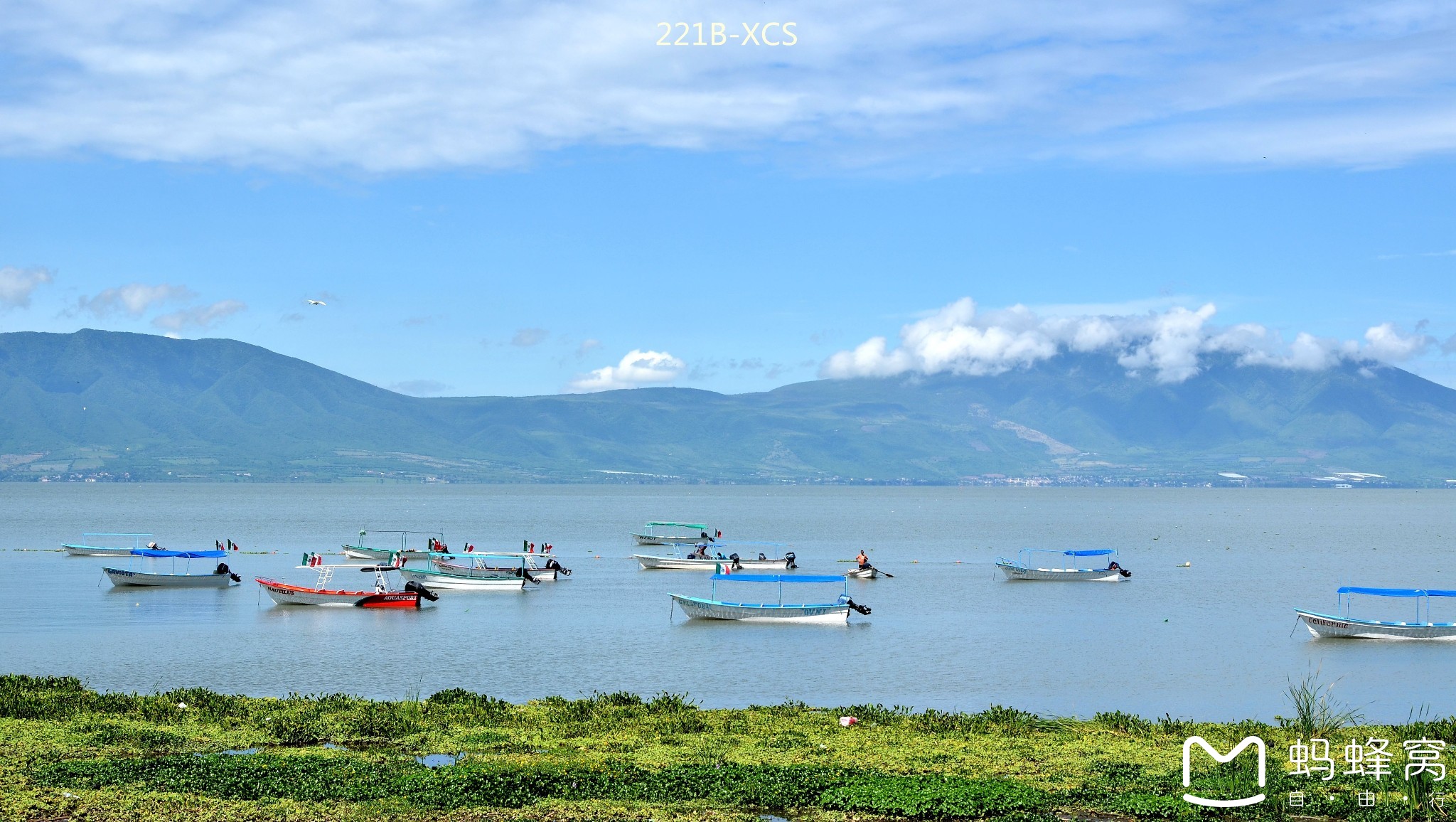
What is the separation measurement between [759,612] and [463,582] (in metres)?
23.8

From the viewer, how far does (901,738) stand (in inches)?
1044

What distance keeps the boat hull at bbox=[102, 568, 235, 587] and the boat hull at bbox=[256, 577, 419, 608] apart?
51.3ft

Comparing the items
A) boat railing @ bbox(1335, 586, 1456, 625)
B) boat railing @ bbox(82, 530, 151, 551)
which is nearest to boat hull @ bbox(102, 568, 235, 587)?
boat railing @ bbox(82, 530, 151, 551)

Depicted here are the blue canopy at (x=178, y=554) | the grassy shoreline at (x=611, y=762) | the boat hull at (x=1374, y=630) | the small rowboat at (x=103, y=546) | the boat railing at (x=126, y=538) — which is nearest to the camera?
the grassy shoreline at (x=611, y=762)

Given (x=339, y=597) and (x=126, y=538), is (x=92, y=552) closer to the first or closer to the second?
(x=126, y=538)

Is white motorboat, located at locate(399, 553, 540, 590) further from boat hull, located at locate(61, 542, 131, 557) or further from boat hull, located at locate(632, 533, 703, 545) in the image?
boat hull, located at locate(632, 533, 703, 545)

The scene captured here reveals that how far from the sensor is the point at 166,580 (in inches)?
3132

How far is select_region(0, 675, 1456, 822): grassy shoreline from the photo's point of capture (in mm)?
19500

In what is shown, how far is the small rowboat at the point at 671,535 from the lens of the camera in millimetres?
Answer: 125062

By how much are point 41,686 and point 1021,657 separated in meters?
34.1

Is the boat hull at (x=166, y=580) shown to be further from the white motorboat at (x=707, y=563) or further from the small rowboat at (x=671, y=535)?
the small rowboat at (x=671, y=535)

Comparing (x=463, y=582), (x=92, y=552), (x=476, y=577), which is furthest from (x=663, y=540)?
(x=463, y=582)

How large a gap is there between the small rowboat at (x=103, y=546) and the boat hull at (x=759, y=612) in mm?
43326

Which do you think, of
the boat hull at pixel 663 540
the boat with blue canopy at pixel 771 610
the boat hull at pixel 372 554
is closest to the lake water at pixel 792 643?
the boat with blue canopy at pixel 771 610
